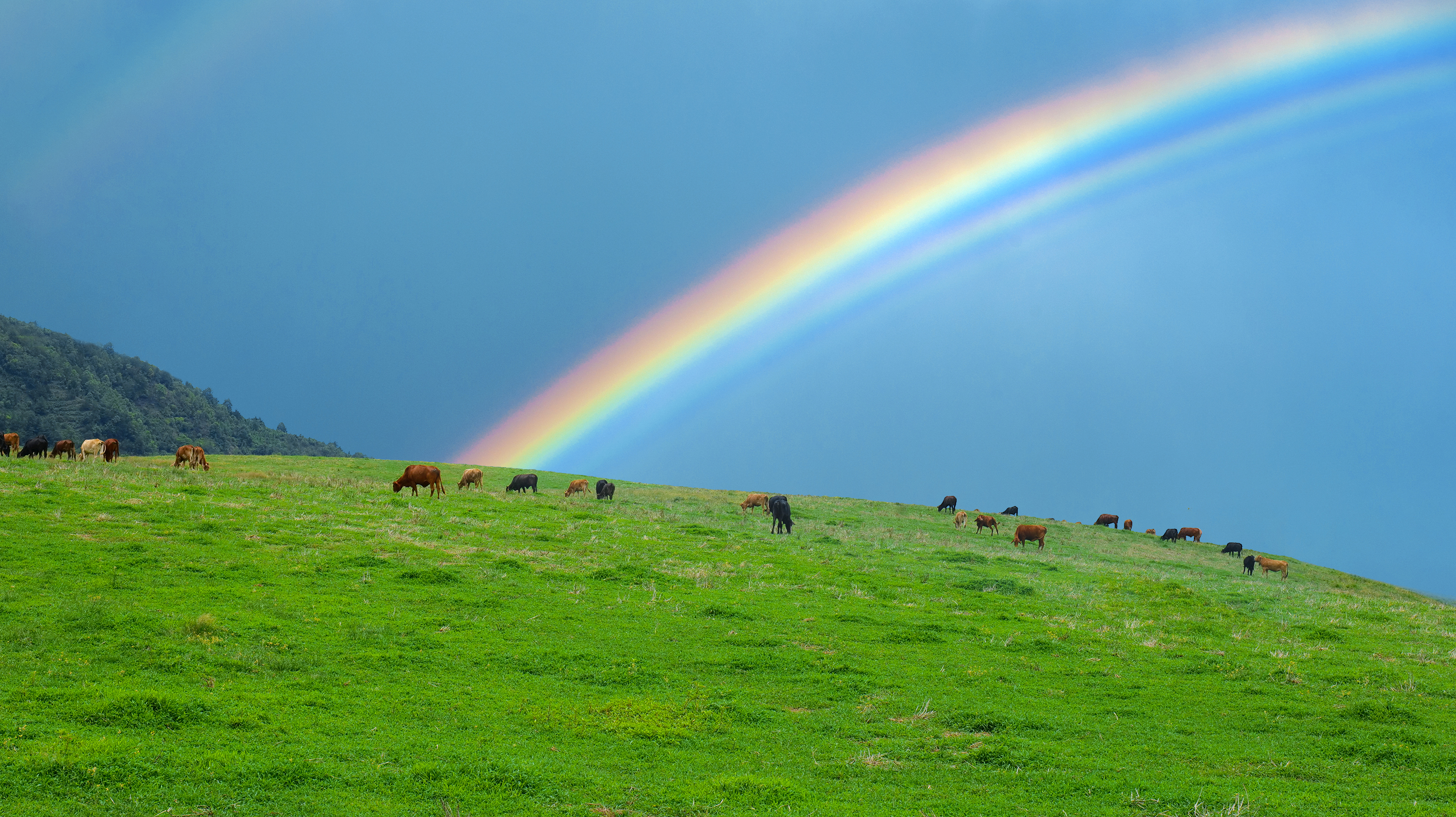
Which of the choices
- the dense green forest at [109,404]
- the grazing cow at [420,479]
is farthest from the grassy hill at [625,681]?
the dense green forest at [109,404]

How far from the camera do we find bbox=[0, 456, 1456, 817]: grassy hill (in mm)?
10414

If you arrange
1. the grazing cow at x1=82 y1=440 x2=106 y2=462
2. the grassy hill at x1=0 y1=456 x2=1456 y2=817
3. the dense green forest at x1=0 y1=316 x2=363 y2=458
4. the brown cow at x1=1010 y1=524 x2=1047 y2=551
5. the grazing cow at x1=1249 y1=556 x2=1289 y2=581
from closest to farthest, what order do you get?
the grassy hill at x1=0 y1=456 x2=1456 y2=817, the grazing cow at x1=82 y1=440 x2=106 y2=462, the brown cow at x1=1010 y1=524 x2=1047 y2=551, the grazing cow at x1=1249 y1=556 x2=1289 y2=581, the dense green forest at x1=0 y1=316 x2=363 y2=458

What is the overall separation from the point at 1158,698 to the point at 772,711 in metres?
7.63

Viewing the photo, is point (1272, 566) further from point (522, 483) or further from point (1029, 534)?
point (522, 483)

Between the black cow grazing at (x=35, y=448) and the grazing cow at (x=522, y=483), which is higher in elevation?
the grazing cow at (x=522, y=483)

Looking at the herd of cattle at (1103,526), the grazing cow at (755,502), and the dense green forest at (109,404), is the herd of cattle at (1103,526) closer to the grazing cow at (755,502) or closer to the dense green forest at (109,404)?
the grazing cow at (755,502)

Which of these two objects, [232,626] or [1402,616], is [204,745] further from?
[1402,616]

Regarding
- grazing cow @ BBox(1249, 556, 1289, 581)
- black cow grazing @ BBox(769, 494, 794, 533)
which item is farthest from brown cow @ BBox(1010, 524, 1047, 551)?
black cow grazing @ BBox(769, 494, 794, 533)

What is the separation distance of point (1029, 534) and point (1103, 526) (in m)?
27.1

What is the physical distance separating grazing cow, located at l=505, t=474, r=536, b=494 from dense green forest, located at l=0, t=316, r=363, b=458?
60.9 m

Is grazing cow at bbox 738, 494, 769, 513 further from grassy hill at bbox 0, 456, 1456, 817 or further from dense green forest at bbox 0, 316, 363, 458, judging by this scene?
dense green forest at bbox 0, 316, 363, 458

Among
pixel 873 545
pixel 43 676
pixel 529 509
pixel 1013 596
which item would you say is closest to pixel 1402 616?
pixel 1013 596

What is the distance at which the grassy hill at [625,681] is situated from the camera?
10.4 metres

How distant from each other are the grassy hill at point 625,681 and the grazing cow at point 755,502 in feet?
71.2
